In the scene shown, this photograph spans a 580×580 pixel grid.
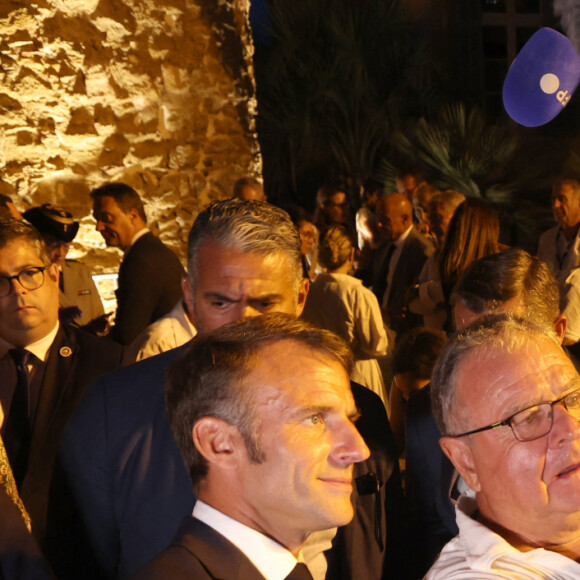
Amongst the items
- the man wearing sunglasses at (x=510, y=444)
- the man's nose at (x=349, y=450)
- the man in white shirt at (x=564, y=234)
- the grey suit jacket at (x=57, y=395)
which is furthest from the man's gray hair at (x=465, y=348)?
the man in white shirt at (x=564, y=234)

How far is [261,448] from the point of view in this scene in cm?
139

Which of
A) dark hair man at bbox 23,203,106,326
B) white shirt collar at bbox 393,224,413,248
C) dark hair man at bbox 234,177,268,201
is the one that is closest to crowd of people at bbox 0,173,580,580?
dark hair man at bbox 23,203,106,326

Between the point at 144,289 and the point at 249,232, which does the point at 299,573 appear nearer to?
the point at 249,232

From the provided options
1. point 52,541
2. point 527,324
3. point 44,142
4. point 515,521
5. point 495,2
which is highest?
point 495,2

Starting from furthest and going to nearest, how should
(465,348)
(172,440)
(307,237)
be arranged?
(307,237) < (172,440) < (465,348)

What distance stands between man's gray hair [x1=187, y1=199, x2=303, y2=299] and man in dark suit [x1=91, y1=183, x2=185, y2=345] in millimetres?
1968

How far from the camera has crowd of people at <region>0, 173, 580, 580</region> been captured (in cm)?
139

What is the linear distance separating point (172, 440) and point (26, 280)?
1092mm

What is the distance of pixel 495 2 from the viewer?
13641 mm

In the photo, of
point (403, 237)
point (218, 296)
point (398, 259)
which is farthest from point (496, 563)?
point (403, 237)

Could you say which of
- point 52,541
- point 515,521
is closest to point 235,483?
point 515,521

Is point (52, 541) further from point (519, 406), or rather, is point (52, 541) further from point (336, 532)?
point (519, 406)

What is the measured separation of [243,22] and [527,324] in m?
4.88

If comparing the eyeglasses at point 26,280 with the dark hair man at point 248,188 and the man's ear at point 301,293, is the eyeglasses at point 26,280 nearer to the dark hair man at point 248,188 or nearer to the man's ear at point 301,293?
the man's ear at point 301,293
